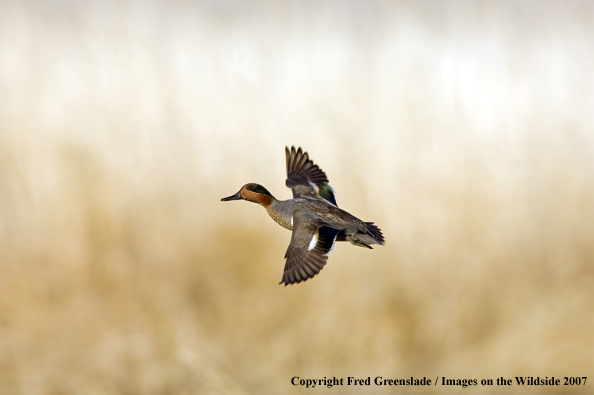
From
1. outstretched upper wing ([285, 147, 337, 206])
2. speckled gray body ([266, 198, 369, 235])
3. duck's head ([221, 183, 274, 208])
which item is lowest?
speckled gray body ([266, 198, 369, 235])

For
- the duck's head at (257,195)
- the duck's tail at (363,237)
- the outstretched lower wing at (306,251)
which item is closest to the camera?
the outstretched lower wing at (306,251)

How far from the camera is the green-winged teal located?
1.51 metres

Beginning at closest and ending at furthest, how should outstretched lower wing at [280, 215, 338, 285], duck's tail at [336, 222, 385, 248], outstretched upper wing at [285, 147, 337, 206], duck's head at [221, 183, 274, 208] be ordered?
outstretched lower wing at [280, 215, 338, 285] < duck's tail at [336, 222, 385, 248] < duck's head at [221, 183, 274, 208] < outstretched upper wing at [285, 147, 337, 206]

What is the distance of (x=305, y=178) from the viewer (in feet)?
6.65

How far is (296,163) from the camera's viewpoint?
2.07 meters

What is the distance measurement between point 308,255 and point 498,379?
1557 millimetres

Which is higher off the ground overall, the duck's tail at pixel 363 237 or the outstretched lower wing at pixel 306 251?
the duck's tail at pixel 363 237

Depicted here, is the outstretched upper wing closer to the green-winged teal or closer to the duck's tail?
the green-winged teal

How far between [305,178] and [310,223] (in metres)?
0.43

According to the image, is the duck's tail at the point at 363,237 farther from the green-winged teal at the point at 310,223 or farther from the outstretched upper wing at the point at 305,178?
the outstretched upper wing at the point at 305,178

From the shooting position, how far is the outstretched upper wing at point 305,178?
195cm

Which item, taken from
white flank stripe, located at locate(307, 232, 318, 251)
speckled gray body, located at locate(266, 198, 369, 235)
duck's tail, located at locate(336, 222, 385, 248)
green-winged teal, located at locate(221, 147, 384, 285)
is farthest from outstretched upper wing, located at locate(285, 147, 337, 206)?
white flank stripe, located at locate(307, 232, 318, 251)

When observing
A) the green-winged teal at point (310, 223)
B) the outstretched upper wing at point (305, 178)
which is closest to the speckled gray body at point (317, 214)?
the green-winged teal at point (310, 223)

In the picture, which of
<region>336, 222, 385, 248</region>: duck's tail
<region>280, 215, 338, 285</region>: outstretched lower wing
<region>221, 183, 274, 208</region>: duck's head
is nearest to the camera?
<region>280, 215, 338, 285</region>: outstretched lower wing
